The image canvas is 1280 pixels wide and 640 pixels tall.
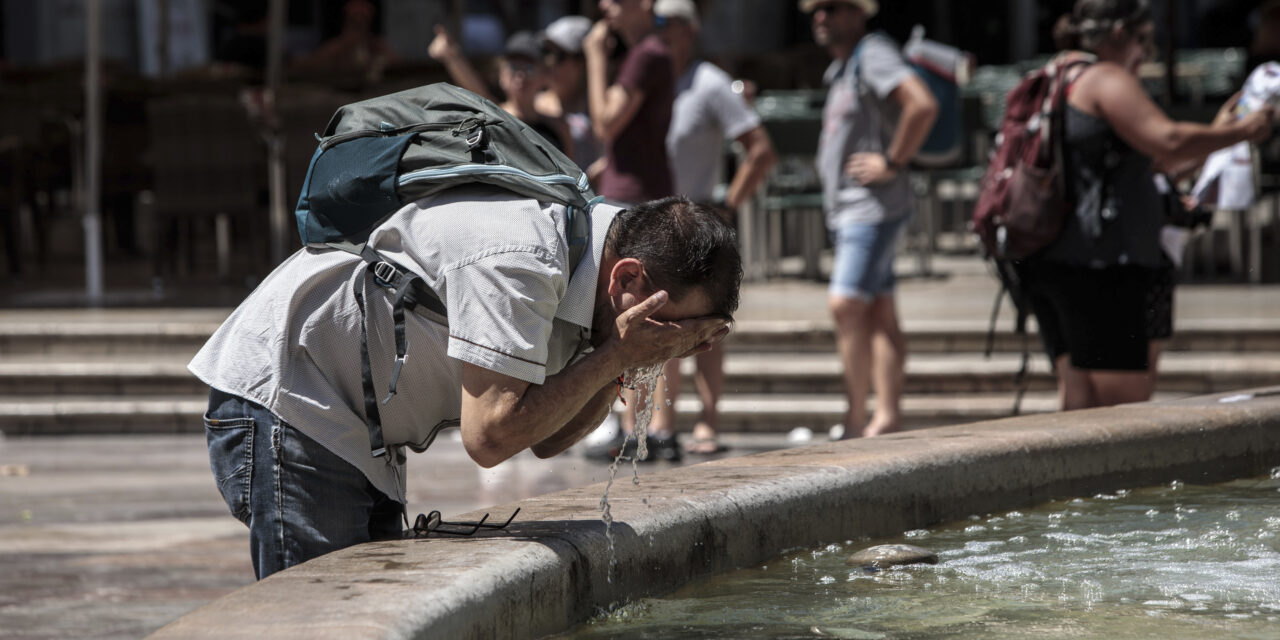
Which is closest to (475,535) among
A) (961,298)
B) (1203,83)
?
(961,298)

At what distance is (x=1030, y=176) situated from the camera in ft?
17.0

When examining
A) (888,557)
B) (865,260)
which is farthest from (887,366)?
(888,557)

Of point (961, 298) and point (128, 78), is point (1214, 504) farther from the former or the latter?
point (128, 78)

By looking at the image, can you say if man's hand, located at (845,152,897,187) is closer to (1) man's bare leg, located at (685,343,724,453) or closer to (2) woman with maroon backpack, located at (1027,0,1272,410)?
(1) man's bare leg, located at (685,343,724,453)

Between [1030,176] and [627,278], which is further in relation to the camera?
[1030,176]

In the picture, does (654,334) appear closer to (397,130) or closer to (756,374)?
(397,130)

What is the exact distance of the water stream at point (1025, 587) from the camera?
3041 mm

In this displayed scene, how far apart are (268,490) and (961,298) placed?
305 inches

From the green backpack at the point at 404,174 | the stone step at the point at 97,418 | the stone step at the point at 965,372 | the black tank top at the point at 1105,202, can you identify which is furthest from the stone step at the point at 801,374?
the green backpack at the point at 404,174

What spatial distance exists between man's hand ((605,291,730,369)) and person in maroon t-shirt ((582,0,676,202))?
13.7 feet

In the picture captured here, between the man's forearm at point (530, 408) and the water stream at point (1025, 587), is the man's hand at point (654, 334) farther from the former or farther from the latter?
the water stream at point (1025, 587)

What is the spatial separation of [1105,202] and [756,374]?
11.4 ft

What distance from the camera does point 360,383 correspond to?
2949mm

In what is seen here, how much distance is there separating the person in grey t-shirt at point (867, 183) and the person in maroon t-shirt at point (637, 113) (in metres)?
0.67
